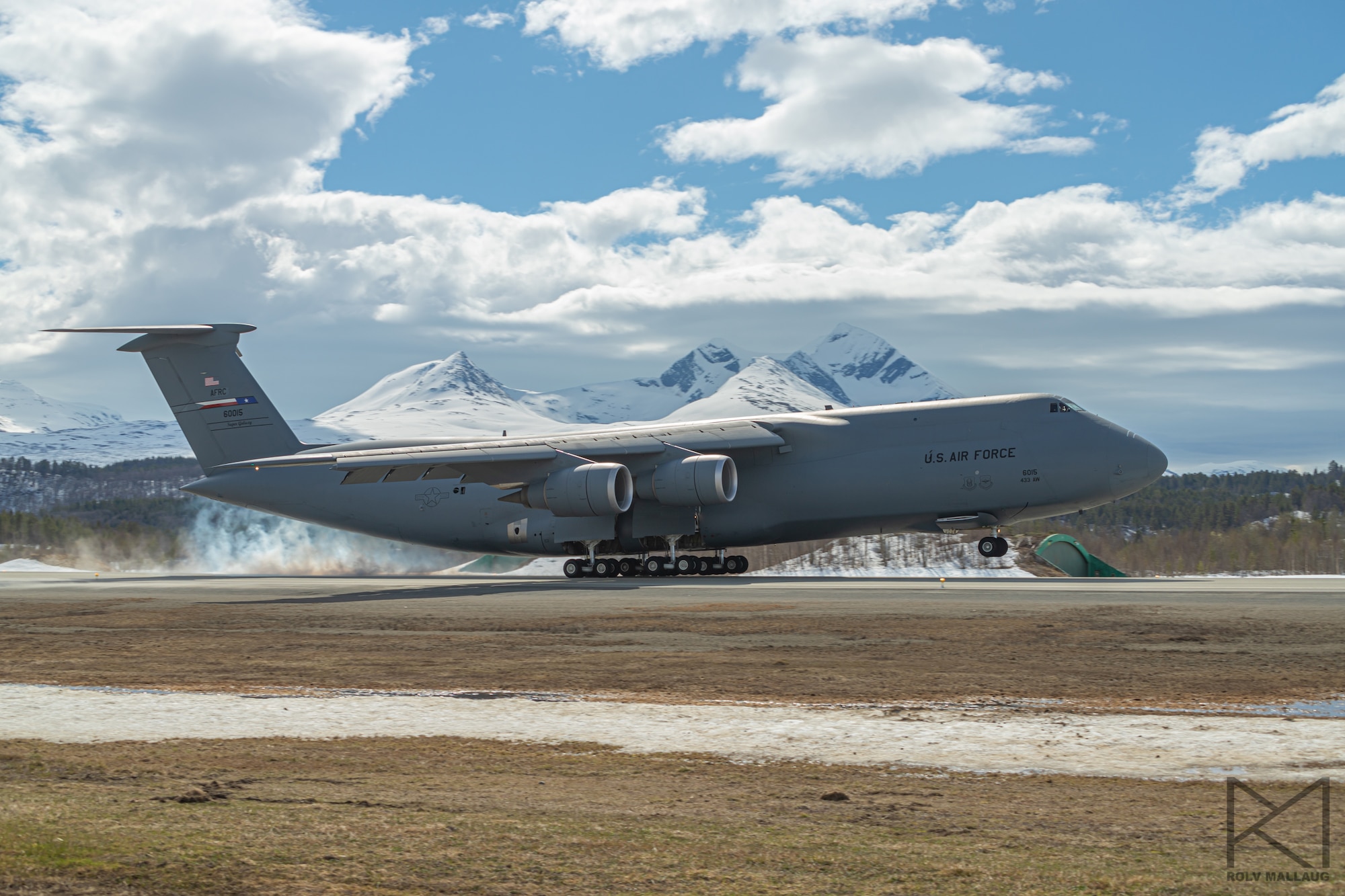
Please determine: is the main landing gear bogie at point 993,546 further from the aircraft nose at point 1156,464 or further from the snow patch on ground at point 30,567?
the snow patch on ground at point 30,567

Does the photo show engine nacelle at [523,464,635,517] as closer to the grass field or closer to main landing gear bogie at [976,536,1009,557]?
main landing gear bogie at [976,536,1009,557]

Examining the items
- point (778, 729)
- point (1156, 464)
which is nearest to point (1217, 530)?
point (1156, 464)

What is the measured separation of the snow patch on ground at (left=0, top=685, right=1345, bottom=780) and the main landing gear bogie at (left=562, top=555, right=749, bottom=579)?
21889 mm

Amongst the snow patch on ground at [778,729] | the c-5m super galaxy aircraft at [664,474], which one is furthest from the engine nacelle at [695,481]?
the snow patch on ground at [778,729]

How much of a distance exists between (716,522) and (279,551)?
72.1 ft

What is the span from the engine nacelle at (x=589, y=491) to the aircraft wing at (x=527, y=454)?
A: 90 centimetres

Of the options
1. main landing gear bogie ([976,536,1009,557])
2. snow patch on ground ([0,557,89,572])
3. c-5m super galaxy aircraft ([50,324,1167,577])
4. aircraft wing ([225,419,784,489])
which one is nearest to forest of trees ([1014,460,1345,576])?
main landing gear bogie ([976,536,1009,557])

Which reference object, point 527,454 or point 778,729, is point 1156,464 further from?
point 778,729

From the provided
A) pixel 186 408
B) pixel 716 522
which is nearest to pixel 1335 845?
pixel 716 522

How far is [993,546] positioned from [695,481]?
8197 millimetres

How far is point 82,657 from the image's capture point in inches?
587

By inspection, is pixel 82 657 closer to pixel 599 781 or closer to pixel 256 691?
pixel 256 691

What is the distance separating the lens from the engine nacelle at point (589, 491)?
100ft

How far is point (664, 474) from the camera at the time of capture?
31.0m
